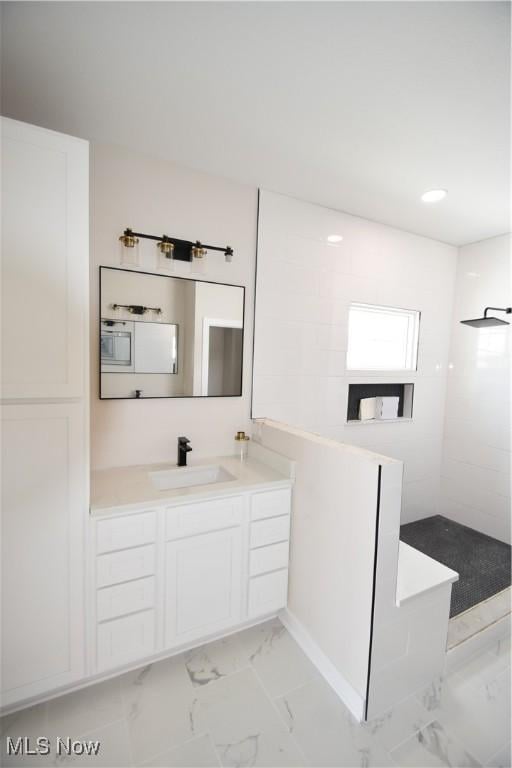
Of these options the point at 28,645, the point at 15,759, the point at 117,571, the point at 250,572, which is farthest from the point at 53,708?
the point at 250,572

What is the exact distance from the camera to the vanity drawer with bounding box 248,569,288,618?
1920 millimetres

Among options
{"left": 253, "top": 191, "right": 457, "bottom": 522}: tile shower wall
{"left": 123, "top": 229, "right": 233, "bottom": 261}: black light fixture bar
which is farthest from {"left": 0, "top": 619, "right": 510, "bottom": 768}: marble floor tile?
{"left": 123, "top": 229, "right": 233, "bottom": 261}: black light fixture bar

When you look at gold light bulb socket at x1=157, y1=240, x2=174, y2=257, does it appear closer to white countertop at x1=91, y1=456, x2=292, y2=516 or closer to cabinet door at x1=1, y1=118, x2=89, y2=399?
cabinet door at x1=1, y1=118, x2=89, y2=399

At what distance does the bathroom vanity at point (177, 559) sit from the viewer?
1.57 metres

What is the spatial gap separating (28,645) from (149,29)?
2428 mm

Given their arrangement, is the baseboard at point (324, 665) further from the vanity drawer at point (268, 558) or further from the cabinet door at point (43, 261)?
the cabinet door at point (43, 261)

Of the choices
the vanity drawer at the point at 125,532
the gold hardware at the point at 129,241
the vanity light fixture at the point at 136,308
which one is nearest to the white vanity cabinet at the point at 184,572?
the vanity drawer at the point at 125,532

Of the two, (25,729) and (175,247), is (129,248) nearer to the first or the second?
(175,247)

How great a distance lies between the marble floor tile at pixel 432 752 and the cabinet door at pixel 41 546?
4.63ft

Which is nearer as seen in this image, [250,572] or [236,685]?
[236,685]

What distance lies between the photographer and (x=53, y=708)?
1.51 meters

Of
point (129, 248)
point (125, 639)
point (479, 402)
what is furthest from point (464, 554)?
point (129, 248)

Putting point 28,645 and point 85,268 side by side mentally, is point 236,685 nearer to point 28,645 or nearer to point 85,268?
point 28,645

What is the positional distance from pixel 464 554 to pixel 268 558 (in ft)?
6.05
